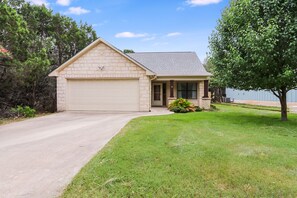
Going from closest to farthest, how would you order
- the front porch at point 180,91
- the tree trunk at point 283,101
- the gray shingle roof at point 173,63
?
1. the tree trunk at point 283,101
2. the front porch at point 180,91
3. the gray shingle roof at point 173,63

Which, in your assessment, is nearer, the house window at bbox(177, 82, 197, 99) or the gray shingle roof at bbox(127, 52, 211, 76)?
the gray shingle roof at bbox(127, 52, 211, 76)

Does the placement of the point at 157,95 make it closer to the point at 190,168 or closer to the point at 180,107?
the point at 180,107

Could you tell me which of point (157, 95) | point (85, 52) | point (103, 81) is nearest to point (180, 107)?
point (157, 95)

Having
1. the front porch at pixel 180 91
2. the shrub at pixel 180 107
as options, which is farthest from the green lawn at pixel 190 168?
the front porch at pixel 180 91

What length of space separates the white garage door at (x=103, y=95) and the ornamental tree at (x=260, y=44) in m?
6.51

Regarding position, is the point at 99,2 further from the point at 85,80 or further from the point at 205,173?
the point at 205,173

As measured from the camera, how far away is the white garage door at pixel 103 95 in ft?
51.6

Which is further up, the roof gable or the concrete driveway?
the roof gable

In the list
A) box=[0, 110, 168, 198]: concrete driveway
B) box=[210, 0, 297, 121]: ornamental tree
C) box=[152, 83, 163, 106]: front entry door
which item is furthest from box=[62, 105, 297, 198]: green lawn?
box=[152, 83, 163, 106]: front entry door

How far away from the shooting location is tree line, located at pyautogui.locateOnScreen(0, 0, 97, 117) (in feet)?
43.3

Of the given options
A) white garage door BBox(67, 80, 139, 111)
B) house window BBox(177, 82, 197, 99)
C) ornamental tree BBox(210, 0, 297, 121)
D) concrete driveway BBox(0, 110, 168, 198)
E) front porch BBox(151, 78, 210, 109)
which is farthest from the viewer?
house window BBox(177, 82, 197, 99)

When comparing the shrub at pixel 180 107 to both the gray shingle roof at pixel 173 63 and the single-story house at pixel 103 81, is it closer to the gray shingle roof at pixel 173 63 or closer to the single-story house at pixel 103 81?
the single-story house at pixel 103 81

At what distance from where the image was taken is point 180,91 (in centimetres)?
1950

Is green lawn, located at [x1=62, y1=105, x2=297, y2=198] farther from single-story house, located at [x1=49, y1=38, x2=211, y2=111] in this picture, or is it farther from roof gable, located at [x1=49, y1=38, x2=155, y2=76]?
roof gable, located at [x1=49, y1=38, x2=155, y2=76]
